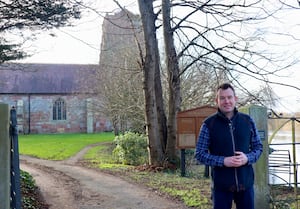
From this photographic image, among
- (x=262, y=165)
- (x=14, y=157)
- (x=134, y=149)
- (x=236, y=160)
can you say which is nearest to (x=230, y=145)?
(x=236, y=160)

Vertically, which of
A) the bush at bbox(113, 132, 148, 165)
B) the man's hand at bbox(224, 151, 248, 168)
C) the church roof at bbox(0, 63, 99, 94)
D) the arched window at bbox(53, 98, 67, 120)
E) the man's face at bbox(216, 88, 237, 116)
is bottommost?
the bush at bbox(113, 132, 148, 165)

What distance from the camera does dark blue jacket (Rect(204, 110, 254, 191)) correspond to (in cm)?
331

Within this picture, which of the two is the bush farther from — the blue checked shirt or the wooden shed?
the blue checked shirt

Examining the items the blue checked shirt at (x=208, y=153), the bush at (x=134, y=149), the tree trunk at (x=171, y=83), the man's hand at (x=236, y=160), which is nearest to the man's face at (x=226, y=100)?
the blue checked shirt at (x=208, y=153)

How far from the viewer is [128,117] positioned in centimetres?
1781

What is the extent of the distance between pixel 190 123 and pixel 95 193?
3317 mm

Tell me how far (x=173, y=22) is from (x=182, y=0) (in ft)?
2.36

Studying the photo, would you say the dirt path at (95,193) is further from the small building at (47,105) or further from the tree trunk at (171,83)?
the small building at (47,105)

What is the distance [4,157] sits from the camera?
3268mm

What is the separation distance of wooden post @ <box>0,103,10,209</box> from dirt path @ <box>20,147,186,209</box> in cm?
301

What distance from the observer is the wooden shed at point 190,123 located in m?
9.48

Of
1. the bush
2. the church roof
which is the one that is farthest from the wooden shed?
the church roof

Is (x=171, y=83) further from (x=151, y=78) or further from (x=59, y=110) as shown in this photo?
(x=59, y=110)

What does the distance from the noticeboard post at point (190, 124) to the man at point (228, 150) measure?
6022 millimetres
